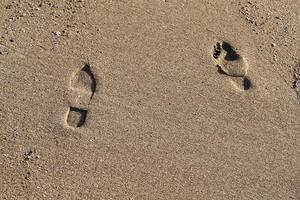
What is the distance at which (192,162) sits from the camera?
12.1 feet

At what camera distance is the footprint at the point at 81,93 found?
148 inches

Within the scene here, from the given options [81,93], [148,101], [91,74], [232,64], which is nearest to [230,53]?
[232,64]

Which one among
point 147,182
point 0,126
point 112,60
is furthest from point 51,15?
point 147,182

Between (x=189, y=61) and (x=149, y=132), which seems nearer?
(x=149, y=132)

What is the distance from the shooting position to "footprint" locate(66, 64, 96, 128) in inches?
148

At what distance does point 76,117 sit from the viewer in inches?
148

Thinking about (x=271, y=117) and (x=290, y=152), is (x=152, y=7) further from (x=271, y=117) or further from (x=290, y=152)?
(x=290, y=152)

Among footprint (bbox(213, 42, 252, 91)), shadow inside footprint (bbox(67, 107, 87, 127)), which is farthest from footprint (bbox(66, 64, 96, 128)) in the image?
footprint (bbox(213, 42, 252, 91))

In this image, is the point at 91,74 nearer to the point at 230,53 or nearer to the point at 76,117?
the point at 76,117

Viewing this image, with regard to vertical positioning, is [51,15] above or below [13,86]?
above

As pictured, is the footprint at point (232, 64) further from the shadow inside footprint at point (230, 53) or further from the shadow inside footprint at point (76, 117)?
the shadow inside footprint at point (76, 117)

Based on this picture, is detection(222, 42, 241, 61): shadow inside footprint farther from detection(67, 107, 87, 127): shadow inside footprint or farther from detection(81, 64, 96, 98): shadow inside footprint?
detection(67, 107, 87, 127): shadow inside footprint

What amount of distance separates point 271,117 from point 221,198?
29.7 inches

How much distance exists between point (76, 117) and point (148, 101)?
1.73 ft
